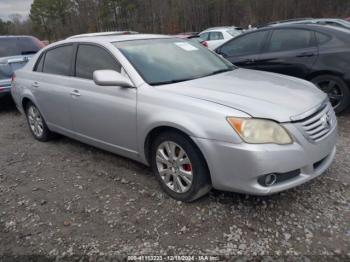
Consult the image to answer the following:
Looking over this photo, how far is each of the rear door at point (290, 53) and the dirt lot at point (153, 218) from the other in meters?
1.94

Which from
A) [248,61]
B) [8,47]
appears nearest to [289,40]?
[248,61]

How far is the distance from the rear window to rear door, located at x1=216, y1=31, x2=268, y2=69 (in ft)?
14.4

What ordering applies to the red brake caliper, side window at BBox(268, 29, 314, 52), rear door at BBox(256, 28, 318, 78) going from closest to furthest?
the red brake caliper, rear door at BBox(256, 28, 318, 78), side window at BBox(268, 29, 314, 52)

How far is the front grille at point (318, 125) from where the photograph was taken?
271 centimetres

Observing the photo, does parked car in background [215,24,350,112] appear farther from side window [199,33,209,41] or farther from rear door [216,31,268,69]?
side window [199,33,209,41]

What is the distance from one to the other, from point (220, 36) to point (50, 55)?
11256mm

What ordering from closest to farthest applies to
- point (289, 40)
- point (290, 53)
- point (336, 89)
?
point (336, 89)
point (290, 53)
point (289, 40)

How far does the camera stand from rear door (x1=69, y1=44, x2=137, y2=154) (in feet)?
11.0

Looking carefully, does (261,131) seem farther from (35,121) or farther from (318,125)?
(35,121)

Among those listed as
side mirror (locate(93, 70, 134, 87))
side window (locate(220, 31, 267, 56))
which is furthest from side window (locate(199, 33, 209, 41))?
side mirror (locate(93, 70, 134, 87))

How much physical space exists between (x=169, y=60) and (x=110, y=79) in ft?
2.45

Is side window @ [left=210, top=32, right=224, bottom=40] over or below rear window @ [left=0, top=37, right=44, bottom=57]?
below

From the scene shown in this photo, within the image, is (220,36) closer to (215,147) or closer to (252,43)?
(252,43)

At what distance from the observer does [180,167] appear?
3045 mm
